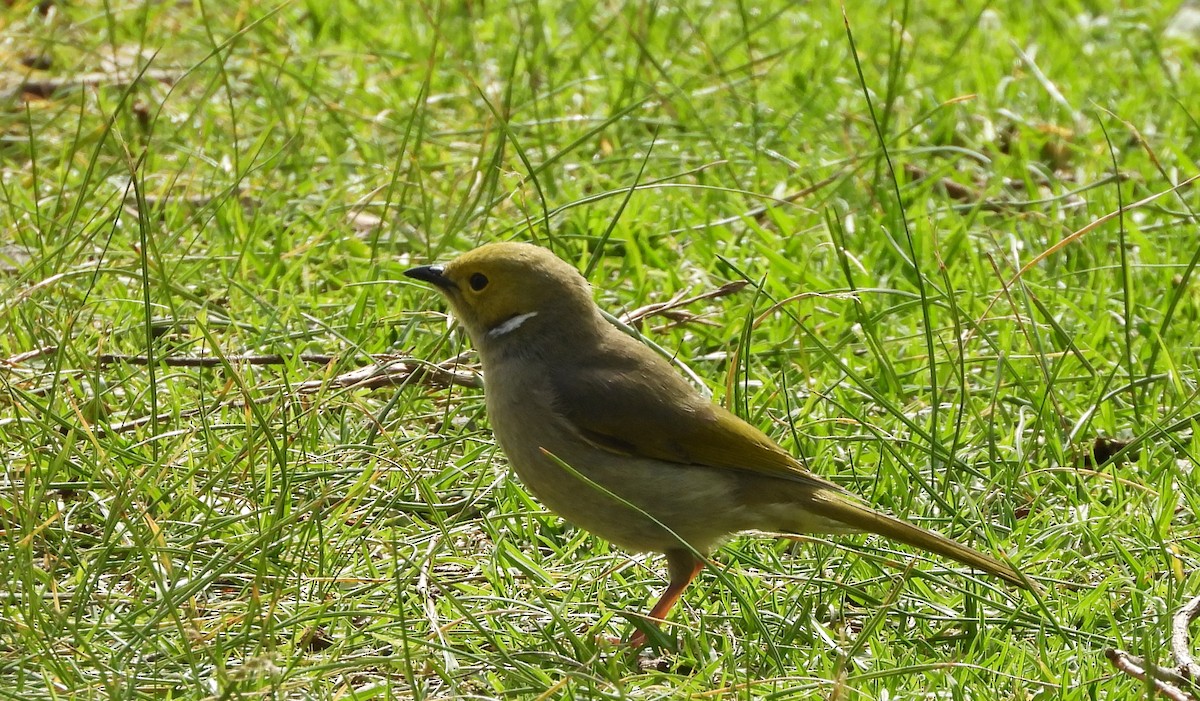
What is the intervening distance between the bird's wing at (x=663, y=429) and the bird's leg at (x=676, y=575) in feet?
0.86

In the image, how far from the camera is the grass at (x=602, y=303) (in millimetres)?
3777

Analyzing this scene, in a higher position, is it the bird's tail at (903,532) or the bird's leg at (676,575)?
the bird's tail at (903,532)

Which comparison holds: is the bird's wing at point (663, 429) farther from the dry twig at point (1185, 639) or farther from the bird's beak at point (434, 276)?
the dry twig at point (1185, 639)

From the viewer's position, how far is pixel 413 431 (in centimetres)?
498

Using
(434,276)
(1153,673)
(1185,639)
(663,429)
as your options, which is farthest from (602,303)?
(1153,673)

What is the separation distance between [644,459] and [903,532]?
725mm

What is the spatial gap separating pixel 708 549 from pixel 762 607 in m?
0.27

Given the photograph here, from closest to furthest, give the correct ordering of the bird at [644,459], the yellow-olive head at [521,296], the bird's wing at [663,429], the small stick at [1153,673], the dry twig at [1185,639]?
the small stick at [1153,673] < the dry twig at [1185,639] < the bird at [644,459] < the bird's wing at [663,429] < the yellow-olive head at [521,296]

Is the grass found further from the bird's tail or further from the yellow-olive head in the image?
the yellow-olive head

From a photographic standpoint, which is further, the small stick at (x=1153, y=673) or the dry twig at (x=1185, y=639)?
the dry twig at (x=1185, y=639)

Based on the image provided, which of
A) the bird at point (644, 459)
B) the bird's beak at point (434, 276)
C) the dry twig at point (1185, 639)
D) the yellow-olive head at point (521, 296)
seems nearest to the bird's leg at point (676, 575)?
the bird at point (644, 459)

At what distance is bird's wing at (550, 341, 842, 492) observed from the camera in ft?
13.7

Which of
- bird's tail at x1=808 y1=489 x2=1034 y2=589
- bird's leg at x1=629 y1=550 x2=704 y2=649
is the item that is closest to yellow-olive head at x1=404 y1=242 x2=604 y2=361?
bird's leg at x1=629 y1=550 x2=704 y2=649

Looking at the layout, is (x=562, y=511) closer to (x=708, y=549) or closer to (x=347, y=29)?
(x=708, y=549)
